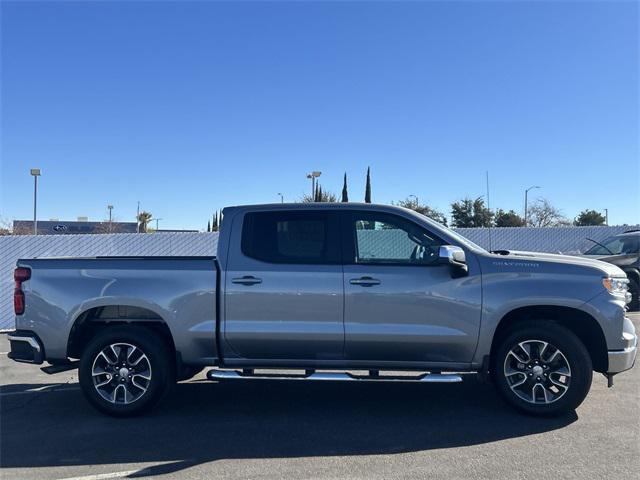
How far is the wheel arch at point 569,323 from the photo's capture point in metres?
5.05

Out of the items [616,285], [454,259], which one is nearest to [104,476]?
[454,259]

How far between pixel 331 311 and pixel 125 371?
211 cm

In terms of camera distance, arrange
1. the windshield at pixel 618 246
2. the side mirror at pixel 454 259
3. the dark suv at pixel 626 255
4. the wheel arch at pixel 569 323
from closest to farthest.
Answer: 1. the side mirror at pixel 454 259
2. the wheel arch at pixel 569 323
3. the dark suv at pixel 626 255
4. the windshield at pixel 618 246

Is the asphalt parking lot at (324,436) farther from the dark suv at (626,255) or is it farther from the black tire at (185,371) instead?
the dark suv at (626,255)

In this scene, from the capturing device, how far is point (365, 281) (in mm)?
5062

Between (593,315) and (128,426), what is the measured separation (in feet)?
14.6

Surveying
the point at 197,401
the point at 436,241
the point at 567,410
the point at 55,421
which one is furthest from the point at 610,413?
the point at 55,421

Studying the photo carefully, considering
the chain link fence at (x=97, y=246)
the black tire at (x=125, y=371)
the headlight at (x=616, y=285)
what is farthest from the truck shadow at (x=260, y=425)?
the chain link fence at (x=97, y=246)

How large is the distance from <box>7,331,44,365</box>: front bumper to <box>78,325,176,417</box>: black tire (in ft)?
1.52

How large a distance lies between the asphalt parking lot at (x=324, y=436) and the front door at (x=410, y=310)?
2.18ft

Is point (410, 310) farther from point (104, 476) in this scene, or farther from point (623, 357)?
point (104, 476)

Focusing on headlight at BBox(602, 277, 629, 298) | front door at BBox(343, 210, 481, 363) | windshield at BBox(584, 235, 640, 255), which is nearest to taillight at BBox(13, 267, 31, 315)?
front door at BBox(343, 210, 481, 363)

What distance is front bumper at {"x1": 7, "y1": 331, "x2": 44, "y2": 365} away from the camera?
530 cm

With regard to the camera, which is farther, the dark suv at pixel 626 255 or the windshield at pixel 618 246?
the windshield at pixel 618 246
